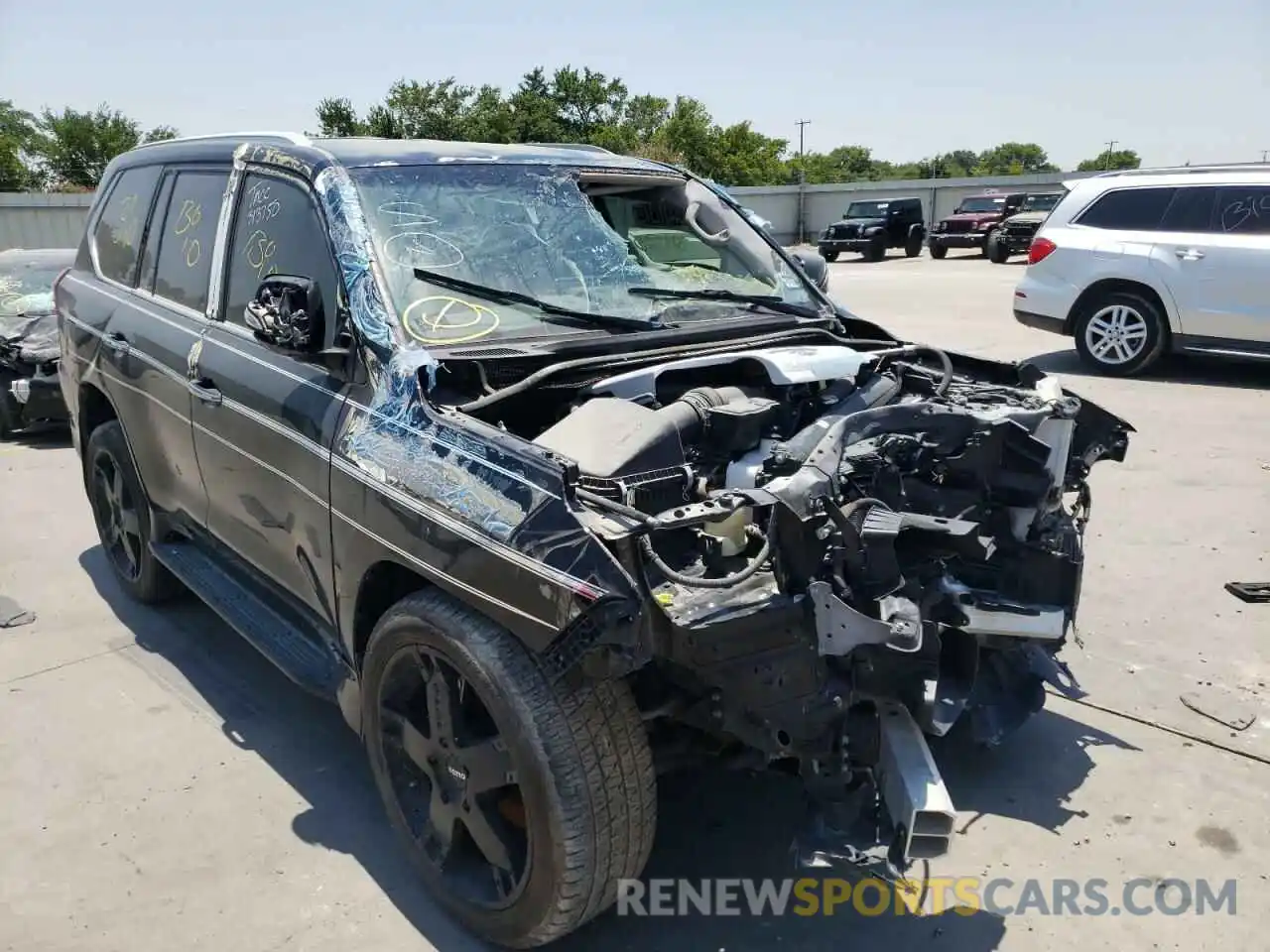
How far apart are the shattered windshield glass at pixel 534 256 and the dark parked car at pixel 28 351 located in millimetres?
5792

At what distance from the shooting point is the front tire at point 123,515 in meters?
4.57

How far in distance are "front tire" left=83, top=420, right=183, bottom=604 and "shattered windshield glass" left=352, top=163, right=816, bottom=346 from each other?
206cm

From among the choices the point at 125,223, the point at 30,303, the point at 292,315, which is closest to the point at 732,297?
the point at 292,315

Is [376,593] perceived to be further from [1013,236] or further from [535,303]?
[1013,236]

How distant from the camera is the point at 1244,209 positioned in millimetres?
9172

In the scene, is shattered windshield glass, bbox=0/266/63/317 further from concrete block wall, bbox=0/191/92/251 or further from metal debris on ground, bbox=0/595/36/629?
concrete block wall, bbox=0/191/92/251

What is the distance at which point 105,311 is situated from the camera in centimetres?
456

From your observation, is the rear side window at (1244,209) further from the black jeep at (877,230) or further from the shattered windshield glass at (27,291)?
the black jeep at (877,230)

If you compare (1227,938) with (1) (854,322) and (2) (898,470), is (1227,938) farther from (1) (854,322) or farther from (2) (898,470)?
(1) (854,322)

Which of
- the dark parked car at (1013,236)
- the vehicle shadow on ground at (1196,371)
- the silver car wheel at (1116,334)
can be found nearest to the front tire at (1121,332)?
the silver car wheel at (1116,334)

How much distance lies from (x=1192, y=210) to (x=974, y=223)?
1891cm

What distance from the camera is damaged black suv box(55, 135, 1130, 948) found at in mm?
2328

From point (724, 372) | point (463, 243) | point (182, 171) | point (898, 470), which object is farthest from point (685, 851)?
point (182, 171)

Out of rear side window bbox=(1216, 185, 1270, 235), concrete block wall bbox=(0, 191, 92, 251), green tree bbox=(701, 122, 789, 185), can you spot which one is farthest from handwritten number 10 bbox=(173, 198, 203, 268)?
green tree bbox=(701, 122, 789, 185)
